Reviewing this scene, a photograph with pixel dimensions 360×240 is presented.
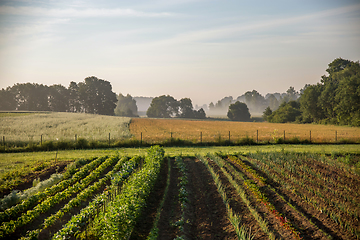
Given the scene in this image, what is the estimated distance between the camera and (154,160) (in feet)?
47.0

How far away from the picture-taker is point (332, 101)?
62.2 metres

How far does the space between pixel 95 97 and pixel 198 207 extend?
102 m

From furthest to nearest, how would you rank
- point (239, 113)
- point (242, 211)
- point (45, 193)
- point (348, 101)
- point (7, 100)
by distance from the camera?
point (239, 113), point (7, 100), point (348, 101), point (45, 193), point (242, 211)

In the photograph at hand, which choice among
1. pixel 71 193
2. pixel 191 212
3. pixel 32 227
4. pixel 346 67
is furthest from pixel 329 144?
pixel 346 67

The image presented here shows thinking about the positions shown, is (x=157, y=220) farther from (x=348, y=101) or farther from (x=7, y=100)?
(x=7, y=100)

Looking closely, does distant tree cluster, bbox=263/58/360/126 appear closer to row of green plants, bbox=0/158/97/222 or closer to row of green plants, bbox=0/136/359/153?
row of green plants, bbox=0/136/359/153

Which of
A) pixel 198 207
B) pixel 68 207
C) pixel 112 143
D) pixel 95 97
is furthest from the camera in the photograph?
pixel 95 97

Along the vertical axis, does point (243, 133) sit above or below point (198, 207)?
above

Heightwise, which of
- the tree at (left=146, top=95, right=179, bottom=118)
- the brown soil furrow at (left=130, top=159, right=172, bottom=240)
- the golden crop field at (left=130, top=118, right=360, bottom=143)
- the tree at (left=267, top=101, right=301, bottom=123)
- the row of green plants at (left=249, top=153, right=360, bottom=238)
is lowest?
the brown soil furrow at (left=130, top=159, right=172, bottom=240)

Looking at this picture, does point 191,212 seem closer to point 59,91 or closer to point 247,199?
point 247,199

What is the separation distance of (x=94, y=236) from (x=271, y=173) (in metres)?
9.96

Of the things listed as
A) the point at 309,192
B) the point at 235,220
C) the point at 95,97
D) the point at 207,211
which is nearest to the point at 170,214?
the point at 207,211

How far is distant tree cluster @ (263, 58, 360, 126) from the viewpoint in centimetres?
5444

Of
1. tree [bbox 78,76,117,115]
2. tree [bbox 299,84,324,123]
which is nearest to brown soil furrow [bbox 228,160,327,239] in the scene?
tree [bbox 299,84,324,123]
